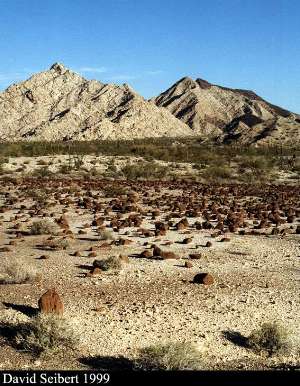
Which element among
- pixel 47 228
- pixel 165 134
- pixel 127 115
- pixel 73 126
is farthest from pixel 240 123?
pixel 47 228

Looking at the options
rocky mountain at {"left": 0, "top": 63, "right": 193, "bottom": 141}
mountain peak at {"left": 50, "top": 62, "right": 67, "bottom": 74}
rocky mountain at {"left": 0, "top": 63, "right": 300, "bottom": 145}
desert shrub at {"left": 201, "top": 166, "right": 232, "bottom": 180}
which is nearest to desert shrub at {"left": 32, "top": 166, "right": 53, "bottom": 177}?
desert shrub at {"left": 201, "top": 166, "right": 232, "bottom": 180}

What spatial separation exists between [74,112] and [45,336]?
94.5 metres

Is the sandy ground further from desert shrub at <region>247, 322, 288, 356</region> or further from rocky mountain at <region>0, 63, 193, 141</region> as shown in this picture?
rocky mountain at <region>0, 63, 193, 141</region>

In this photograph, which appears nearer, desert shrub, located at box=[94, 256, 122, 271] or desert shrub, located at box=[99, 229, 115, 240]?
desert shrub, located at box=[94, 256, 122, 271]

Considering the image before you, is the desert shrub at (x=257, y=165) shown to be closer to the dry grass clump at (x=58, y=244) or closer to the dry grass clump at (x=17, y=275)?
the dry grass clump at (x=58, y=244)

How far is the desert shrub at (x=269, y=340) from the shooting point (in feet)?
25.9

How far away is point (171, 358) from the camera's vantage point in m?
7.16

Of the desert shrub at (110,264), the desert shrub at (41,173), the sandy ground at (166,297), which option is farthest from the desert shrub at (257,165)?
the desert shrub at (110,264)

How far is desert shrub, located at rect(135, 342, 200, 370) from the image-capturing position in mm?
7102

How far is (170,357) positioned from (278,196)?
2050cm

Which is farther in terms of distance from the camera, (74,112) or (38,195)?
(74,112)

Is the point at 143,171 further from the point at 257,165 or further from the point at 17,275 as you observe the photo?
the point at 17,275

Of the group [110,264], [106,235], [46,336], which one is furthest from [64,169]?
[46,336]

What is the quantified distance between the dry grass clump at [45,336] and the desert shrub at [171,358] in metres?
1.12
